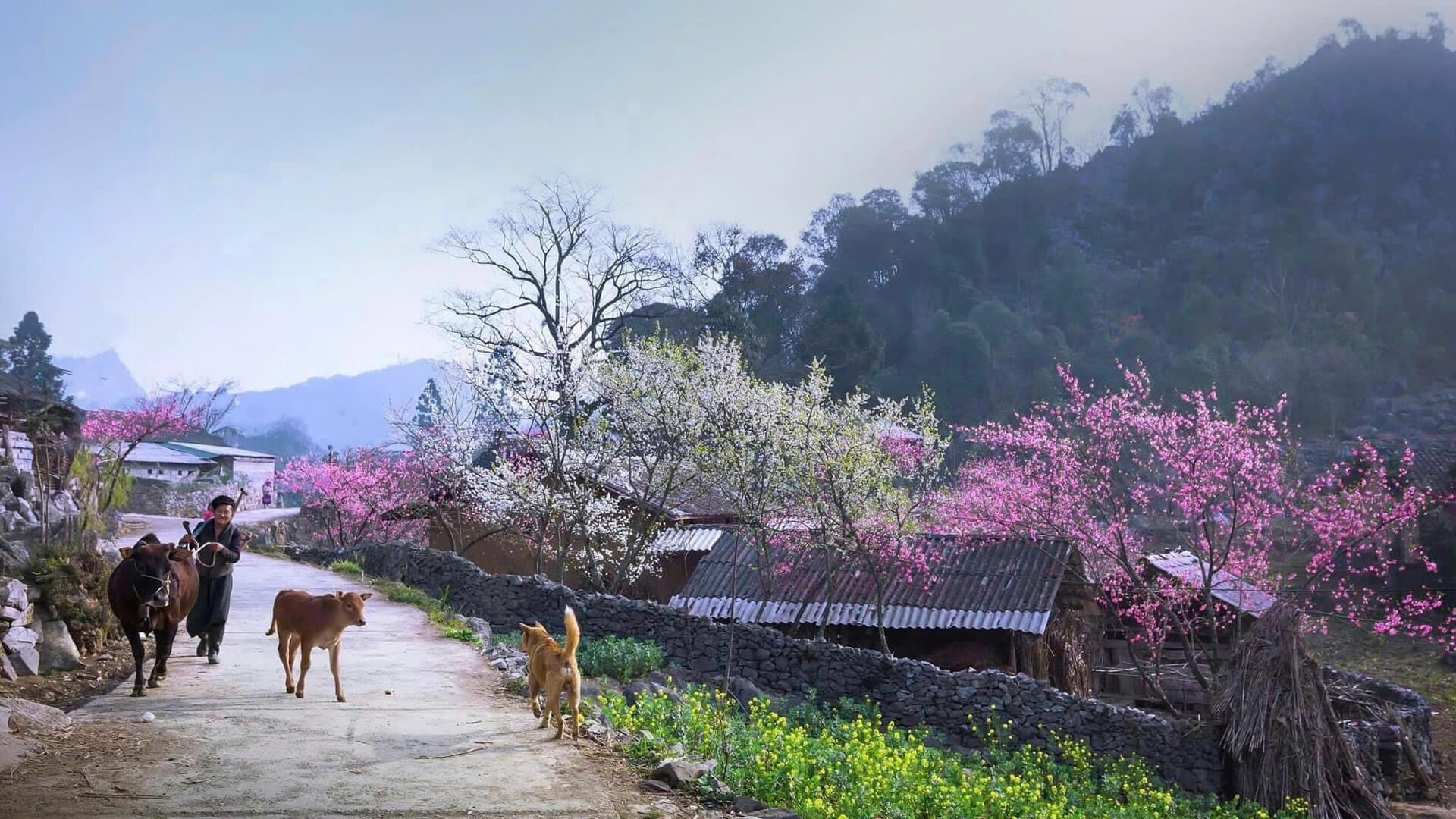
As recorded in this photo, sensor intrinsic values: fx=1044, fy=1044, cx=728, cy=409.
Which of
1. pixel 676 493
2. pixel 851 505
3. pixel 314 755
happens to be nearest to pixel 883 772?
pixel 314 755

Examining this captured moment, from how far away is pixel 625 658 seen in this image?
1478 cm

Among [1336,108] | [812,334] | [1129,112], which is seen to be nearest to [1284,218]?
[1336,108]

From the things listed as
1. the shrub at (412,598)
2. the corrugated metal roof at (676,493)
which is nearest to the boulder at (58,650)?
the shrub at (412,598)

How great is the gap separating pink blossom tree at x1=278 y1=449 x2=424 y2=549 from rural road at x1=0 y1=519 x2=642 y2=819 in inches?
829

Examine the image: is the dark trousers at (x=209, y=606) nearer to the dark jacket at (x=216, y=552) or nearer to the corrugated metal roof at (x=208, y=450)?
the dark jacket at (x=216, y=552)

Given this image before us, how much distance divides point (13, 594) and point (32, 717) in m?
2.75

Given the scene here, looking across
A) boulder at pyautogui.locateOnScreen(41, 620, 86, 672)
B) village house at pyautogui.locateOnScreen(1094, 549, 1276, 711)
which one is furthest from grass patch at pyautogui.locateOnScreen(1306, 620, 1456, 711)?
boulder at pyautogui.locateOnScreen(41, 620, 86, 672)

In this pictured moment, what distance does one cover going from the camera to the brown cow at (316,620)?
8.66m

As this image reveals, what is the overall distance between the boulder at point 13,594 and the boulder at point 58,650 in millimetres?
456

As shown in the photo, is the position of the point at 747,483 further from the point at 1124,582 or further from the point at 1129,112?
the point at 1129,112

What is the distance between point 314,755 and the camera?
23.3 feet

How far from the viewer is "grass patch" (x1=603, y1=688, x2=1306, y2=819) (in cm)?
759

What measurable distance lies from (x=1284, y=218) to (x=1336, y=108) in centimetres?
1311

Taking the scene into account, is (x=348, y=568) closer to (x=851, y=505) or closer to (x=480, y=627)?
(x=480, y=627)
